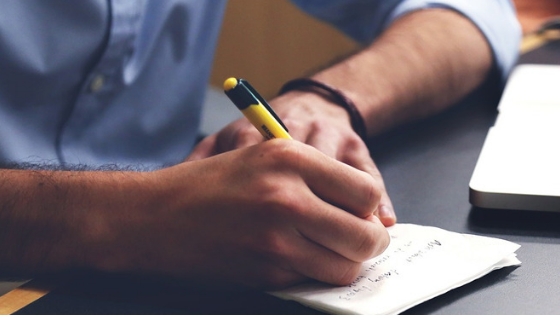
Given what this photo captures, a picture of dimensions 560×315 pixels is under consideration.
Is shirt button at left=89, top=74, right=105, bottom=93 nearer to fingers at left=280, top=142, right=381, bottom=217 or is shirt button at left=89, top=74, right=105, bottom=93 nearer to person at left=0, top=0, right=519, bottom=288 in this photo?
person at left=0, top=0, right=519, bottom=288

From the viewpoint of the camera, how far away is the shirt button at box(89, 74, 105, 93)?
74 centimetres

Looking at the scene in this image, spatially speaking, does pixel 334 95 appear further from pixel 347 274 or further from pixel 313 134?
pixel 347 274

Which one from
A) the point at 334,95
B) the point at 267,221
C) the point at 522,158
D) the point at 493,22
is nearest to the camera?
the point at 267,221

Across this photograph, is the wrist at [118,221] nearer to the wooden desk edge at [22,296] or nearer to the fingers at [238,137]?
the wooden desk edge at [22,296]

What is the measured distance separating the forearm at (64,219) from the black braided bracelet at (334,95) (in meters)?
0.31

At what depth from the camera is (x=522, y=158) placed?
1.86ft

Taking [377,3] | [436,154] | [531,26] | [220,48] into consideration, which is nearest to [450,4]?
[377,3]

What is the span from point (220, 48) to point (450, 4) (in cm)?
155

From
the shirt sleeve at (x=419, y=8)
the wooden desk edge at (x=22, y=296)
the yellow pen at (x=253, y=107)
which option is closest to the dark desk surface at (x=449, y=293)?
the wooden desk edge at (x=22, y=296)

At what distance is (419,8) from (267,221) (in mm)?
611

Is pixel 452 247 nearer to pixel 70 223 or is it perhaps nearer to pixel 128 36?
pixel 70 223

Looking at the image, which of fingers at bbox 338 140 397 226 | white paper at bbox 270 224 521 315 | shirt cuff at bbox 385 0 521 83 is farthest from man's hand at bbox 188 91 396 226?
shirt cuff at bbox 385 0 521 83

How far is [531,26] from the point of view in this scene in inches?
55.2

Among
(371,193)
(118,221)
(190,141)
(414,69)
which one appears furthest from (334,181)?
(190,141)
